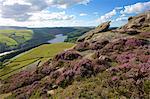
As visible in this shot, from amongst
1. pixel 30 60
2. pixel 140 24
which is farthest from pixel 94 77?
pixel 30 60

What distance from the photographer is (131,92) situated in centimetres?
1744

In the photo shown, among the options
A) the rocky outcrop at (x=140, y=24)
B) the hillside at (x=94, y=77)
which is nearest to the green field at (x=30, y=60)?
the hillside at (x=94, y=77)

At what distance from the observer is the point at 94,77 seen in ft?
69.2

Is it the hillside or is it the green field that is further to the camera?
the green field

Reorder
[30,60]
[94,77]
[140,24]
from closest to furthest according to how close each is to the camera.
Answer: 1. [94,77]
2. [140,24]
3. [30,60]

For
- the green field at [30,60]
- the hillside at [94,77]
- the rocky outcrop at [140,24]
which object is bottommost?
the green field at [30,60]

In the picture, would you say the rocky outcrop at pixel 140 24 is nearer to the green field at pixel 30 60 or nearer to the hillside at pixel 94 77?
the hillside at pixel 94 77

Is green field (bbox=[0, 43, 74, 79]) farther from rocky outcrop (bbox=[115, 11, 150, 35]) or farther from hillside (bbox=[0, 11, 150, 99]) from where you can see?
rocky outcrop (bbox=[115, 11, 150, 35])

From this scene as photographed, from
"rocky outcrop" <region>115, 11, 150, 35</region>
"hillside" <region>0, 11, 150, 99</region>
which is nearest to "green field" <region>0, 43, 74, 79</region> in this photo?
"hillside" <region>0, 11, 150, 99</region>

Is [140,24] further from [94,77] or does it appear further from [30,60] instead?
[30,60]

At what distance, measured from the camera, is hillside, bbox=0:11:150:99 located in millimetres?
18281

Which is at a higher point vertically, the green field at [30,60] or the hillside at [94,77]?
the hillside at [94,77]

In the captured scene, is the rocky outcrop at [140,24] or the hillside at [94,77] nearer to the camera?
the hillside at [94,77]

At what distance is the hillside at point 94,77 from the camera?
18.3m
